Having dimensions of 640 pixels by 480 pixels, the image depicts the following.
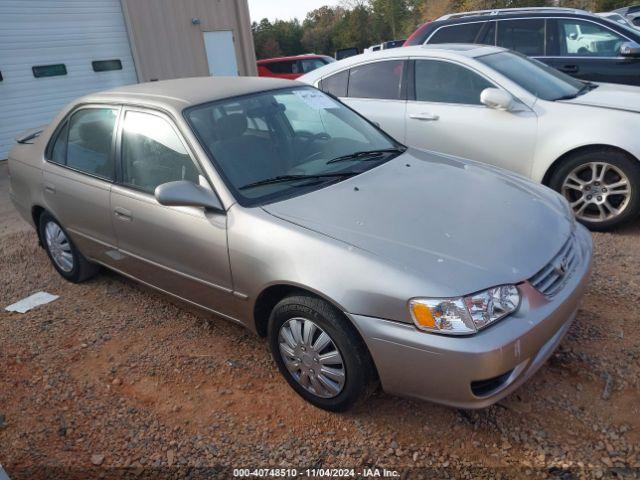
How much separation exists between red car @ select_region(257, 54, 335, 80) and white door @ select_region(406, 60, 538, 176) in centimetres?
989

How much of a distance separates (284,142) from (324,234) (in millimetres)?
986

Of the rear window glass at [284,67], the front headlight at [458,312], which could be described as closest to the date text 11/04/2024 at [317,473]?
the front headlight at [458,312]

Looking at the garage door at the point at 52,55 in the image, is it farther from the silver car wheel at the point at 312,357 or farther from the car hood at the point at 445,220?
the silver car wheel at the point at 312,357

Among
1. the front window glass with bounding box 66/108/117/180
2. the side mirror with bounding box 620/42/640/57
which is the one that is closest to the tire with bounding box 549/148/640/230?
the side mirror with bounding box 620/42/640/57

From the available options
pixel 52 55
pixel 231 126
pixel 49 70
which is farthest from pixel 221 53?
pixel 231 126

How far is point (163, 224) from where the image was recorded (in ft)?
9.75

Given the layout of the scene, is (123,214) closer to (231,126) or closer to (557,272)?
(231,126)

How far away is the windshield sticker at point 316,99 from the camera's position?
11.7ft

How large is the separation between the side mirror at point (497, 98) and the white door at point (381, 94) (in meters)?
0.89

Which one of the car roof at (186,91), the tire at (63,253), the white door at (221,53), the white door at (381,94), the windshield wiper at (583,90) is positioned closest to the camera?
the car roof at (186,91)

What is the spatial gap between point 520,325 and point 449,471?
2.33 feet

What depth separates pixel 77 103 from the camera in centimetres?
390

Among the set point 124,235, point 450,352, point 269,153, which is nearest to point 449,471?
point 450,352

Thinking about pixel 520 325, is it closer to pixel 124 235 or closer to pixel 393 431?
pixel 393 431
